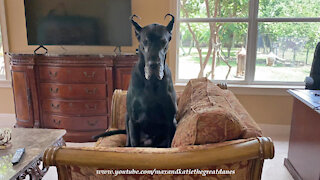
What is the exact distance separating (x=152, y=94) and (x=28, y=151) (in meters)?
1.08

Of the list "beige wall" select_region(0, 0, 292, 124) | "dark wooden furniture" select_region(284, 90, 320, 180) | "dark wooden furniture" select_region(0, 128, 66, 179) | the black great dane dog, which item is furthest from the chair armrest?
"beige wall" select_region(0, 0, 292, 124)

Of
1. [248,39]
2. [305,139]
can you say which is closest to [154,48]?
[305,139]

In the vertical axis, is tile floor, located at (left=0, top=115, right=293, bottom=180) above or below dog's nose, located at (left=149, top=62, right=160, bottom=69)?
below

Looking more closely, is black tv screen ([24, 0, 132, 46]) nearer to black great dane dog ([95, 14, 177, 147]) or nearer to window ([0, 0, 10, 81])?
window ([0, 0, 10, 81])

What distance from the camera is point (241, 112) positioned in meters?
1.17

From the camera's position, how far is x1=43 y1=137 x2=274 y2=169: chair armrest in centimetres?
84

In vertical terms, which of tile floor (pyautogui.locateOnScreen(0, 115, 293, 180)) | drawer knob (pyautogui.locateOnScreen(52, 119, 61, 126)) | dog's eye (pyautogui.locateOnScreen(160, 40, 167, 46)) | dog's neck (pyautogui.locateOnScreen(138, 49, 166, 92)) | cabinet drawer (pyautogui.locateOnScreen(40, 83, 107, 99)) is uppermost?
dog's eye (pyautogui.locateOnScreen(160, 40, 167, 46))

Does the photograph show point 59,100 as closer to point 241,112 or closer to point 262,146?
point 241,112

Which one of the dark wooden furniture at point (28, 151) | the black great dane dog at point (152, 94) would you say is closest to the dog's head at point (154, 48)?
the black great dane dog at point (152, 94)

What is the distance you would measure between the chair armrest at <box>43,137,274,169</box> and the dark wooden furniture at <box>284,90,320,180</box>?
1.16 meters

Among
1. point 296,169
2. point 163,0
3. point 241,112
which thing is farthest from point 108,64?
point 296,169

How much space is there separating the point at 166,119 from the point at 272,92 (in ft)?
7.51

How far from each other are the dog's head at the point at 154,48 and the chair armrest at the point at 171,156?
0.38 metres

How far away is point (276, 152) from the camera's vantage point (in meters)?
2.68
